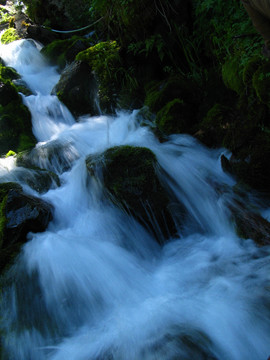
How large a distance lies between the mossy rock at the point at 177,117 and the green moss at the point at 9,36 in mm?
10280

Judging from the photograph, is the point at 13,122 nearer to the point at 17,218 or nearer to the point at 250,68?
the point at 17,218

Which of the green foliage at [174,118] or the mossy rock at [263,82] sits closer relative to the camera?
the mossy rock at [263,82]

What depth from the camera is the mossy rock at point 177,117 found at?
5199mm

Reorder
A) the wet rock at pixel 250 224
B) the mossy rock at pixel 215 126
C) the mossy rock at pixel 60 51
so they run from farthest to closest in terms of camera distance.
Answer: the mossy rock at pixel 60 51 < the mossy rock at pixel 215 126 < the wet rock at pixel 250 224

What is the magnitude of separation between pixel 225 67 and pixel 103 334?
13.8ft

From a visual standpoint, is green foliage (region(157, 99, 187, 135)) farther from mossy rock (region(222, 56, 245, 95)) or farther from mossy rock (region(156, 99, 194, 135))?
mossy rock (region(222, 56, 245, 95))

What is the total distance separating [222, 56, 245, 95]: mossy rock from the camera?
4230 millimetres

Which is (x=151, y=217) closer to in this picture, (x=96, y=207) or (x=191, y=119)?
(x=96, y=207)

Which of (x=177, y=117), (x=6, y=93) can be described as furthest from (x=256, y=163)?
(x=6, y=93)

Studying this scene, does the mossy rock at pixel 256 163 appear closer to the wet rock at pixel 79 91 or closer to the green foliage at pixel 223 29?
the green foliage at pixel 223 29

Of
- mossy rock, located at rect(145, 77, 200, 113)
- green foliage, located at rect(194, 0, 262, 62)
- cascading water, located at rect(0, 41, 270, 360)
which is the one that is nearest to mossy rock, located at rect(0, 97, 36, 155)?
cascading water, located at rect(0, 41, 270, 360)

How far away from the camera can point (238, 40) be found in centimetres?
421

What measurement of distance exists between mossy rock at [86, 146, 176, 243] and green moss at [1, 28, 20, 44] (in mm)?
11164

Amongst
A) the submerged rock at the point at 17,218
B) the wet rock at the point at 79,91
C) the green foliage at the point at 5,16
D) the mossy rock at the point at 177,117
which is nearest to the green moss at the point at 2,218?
the submerged rock at the point at 17,218
